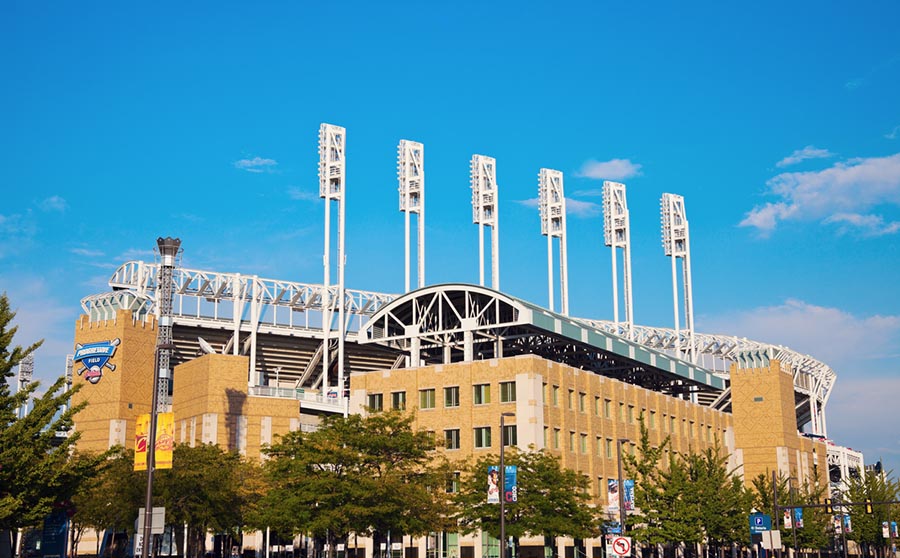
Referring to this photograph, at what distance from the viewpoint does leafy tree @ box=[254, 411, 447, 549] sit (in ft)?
210

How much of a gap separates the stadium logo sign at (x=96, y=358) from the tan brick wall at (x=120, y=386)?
482 millimetres

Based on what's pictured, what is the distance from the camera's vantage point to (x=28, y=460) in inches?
1578

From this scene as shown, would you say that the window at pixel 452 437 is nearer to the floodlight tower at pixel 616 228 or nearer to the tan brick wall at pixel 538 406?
the tan brick wall at pixel 538 406

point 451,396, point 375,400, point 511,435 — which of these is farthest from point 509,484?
point 375,400

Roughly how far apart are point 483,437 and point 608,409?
14823mm

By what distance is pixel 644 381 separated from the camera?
119 m

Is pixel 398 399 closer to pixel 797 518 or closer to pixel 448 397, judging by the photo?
pixel 448 397

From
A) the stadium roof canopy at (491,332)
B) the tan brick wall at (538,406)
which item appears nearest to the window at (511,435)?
the tan brick wall at (538,406)

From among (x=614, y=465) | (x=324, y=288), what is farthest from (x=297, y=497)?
(x=324, y=288)

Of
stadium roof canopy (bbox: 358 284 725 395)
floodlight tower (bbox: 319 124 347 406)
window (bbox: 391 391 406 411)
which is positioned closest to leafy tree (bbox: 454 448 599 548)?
window (bbox: 391 391 406 411)

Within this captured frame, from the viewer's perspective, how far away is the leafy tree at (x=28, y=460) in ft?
129

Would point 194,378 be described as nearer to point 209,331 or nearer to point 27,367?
point 209,331

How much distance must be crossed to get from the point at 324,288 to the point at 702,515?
188 feet

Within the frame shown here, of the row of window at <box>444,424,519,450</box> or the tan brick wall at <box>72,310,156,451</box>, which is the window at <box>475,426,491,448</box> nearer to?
the row of window at <box>444,424,519,450</box>
